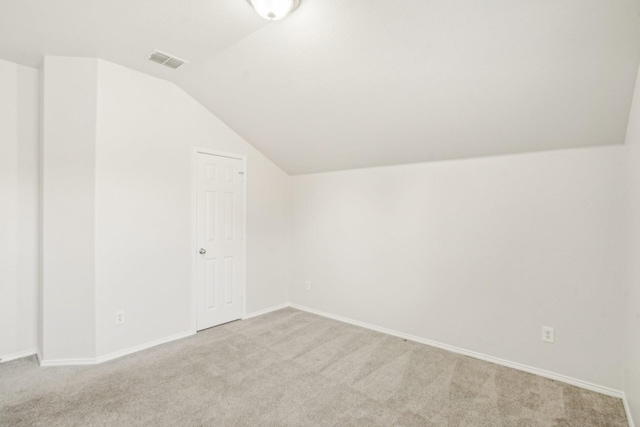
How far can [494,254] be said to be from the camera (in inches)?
111

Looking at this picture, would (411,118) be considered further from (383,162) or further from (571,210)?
(571,210)

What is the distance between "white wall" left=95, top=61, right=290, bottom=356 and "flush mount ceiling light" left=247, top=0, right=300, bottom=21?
1759 millimetres

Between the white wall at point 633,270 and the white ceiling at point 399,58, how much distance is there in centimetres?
25

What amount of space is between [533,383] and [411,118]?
2.34 m

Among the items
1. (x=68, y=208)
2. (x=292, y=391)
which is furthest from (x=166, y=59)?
(x=292, y=391)

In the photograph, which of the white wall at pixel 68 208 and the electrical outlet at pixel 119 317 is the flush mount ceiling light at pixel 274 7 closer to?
the white wall at pixel 68 208

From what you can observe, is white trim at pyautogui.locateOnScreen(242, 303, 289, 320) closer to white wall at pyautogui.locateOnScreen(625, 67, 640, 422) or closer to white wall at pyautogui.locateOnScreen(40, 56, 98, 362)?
white wall at pyautogui.locateOnScreen(40, 56, 98, 362)

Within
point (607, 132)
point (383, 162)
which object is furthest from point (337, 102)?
point (607, 132)

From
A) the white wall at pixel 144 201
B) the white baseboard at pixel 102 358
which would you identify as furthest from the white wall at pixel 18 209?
the white wall at pixel 144 201

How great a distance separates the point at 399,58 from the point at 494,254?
73.9 inches

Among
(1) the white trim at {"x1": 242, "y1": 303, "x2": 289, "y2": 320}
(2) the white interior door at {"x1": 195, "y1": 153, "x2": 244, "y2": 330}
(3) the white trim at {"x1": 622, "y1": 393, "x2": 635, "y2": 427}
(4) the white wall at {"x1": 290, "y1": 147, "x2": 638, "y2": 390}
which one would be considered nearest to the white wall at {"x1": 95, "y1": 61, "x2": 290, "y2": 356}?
(2) the white interior door at {"x1": 195, "y1": 153, "x2": 244, "y2": 330}

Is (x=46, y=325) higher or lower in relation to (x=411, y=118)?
lower

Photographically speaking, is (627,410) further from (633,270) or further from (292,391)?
(292,391)

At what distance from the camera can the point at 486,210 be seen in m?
2.88
